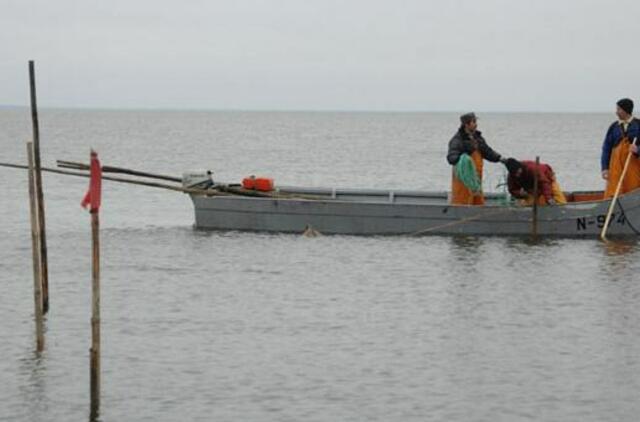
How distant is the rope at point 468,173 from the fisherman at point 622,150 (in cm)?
240

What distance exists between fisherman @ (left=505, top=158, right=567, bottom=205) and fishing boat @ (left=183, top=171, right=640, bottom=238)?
0.25 metres

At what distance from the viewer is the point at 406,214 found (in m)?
27.5

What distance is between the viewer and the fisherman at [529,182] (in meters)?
26.5

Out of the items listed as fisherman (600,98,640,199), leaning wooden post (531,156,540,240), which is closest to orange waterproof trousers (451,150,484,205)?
leaning wooden post (531,156,540,240)

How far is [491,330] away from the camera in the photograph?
61.6 ft

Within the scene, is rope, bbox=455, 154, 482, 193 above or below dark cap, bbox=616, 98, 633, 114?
below

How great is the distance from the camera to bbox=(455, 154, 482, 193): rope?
26.5 m

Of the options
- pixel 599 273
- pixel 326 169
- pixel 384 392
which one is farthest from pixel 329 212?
pixel 326 169

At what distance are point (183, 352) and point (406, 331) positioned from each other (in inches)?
127

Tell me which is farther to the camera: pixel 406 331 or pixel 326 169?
pixel 326 169

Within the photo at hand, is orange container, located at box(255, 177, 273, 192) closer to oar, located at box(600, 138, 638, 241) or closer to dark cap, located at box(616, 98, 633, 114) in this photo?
oar, located at box(600, 138, 638, 241)

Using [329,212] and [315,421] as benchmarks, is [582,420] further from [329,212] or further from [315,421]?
[329,212]

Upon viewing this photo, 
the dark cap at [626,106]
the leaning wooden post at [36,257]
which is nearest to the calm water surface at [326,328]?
the leaning wooden post at [36,257]

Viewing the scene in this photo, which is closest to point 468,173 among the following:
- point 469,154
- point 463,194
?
point 469,154
